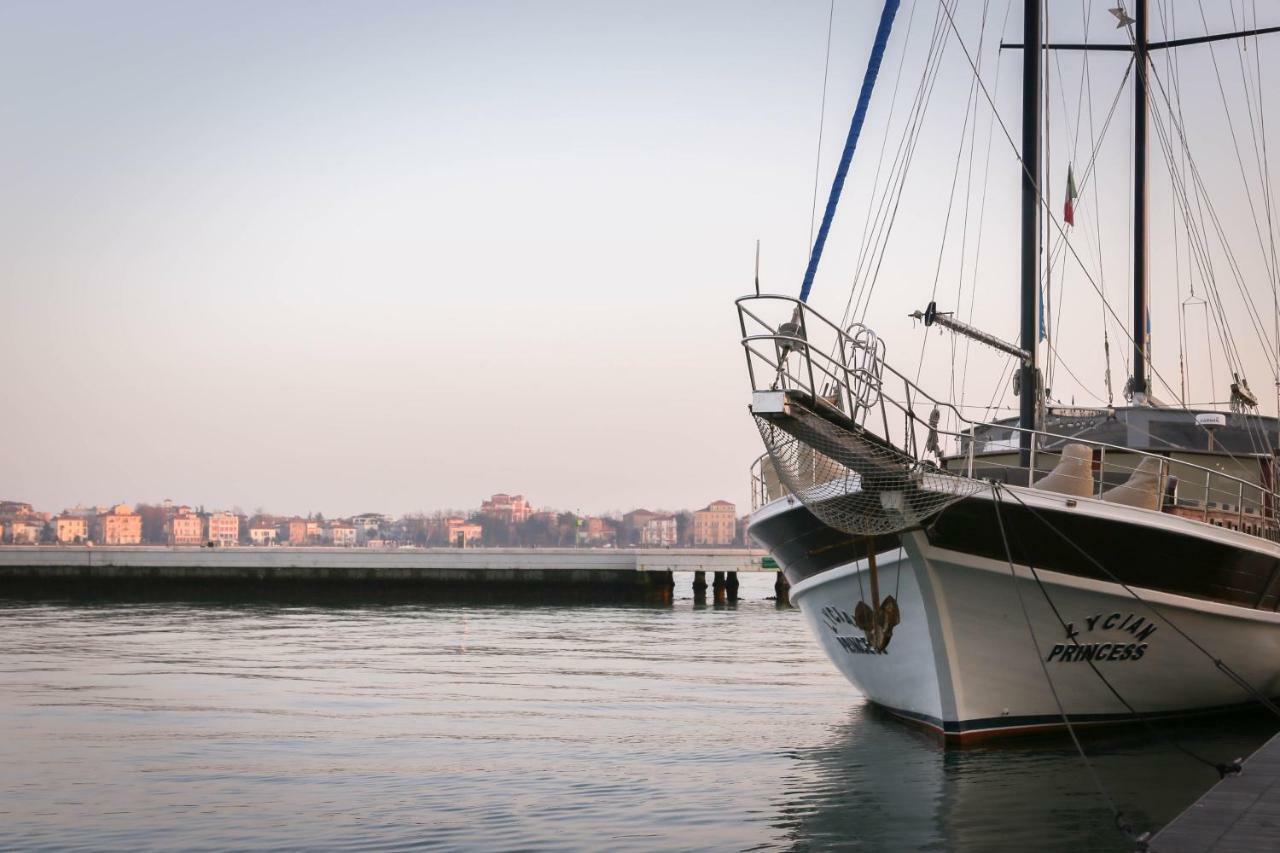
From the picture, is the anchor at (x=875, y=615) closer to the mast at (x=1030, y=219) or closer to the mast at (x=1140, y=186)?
the mast at (x=1030, y=219)

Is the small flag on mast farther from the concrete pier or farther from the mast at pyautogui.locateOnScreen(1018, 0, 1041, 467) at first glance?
the concrete pier

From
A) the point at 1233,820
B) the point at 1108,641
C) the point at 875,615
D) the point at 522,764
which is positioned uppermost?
the point at 875,615

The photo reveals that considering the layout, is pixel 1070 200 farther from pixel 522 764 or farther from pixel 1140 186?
pixel 522 764

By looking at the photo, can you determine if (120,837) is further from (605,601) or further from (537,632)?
(605,601)

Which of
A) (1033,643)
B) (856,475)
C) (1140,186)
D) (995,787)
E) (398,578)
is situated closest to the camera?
(995,787)

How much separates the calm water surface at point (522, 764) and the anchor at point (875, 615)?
119 cm

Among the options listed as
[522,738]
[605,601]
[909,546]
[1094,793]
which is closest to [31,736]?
[522,738]

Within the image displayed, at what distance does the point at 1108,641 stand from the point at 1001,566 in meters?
1.49

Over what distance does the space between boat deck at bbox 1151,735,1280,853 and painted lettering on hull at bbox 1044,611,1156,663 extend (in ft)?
10.4

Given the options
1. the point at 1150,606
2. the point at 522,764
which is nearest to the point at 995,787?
the point at 1150,606

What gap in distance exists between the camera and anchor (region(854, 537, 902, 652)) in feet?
45.8

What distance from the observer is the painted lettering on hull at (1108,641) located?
13477 millimetres

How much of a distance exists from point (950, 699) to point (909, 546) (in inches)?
64.2

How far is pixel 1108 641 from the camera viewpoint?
13.7 metres
